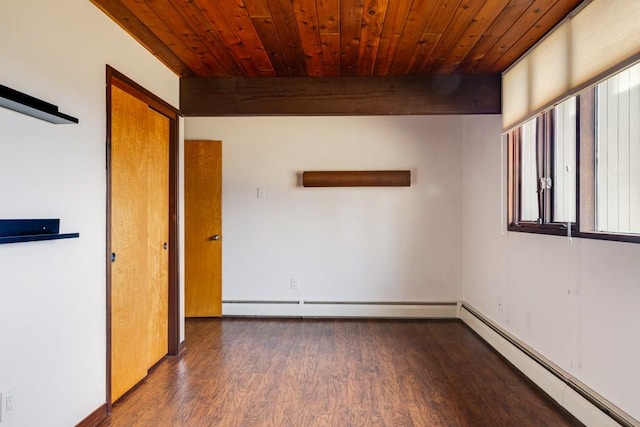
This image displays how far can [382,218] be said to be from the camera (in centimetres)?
461

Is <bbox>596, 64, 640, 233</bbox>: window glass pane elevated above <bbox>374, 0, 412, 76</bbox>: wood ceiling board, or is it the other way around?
<bbox>374, 0, 412, 76</bbox>: wood ceiling board

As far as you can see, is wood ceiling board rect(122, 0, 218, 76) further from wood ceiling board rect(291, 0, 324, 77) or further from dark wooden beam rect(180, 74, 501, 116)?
wood ceiling board rect(291, 0, 324, 77)

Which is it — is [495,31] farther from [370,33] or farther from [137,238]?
[137,238]

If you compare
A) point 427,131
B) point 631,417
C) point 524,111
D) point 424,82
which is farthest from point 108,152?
point 427,131

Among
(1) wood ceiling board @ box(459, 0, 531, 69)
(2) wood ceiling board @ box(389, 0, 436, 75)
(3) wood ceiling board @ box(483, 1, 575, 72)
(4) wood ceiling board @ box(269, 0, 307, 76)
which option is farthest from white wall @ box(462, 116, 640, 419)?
(4) wood ceiling board @ box(269, 0, 307, 76)

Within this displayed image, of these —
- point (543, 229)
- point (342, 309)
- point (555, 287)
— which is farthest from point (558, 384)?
point (342, 309)

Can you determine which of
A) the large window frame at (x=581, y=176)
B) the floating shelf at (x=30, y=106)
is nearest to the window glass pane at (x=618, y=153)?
the large window frame at (x=581, y=176)

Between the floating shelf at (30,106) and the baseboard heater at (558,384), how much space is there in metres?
2.95

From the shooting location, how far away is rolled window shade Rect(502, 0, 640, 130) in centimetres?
187

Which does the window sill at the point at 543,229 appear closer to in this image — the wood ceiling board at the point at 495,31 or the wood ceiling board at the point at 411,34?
the wood ceiling board at the point at 495,31

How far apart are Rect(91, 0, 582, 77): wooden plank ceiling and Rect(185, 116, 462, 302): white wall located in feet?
4.34

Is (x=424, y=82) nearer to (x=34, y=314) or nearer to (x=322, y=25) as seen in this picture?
(x=322, y=25)

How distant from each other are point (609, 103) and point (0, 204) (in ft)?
9.43

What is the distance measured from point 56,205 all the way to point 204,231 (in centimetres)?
268
